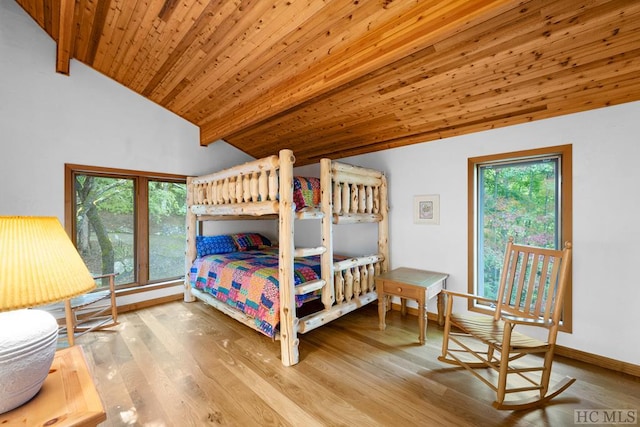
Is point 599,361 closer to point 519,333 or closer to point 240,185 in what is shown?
point 519,333

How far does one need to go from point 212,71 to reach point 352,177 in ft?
6.28

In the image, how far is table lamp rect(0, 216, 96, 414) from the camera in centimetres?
84

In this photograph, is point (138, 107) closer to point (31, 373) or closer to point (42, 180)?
point (42, 180)

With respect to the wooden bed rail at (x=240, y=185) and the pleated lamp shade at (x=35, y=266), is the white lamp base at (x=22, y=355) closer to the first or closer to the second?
the pleated lamp shade at (x=35, y=266)

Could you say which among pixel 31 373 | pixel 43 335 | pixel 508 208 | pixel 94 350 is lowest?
pixel 94 350

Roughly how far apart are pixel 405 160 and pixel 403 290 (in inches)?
64.8

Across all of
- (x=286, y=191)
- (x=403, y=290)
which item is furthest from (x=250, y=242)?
(x=403, y=290)

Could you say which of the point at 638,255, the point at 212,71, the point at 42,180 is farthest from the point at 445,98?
the point at 42,180

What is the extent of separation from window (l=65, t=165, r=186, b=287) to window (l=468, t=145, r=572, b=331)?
4.04 meters

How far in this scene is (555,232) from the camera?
8.25 feet

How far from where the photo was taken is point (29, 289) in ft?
2.75

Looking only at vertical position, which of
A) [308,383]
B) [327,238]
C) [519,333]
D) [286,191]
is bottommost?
[308,383]

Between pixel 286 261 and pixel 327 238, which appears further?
pixel 327 238

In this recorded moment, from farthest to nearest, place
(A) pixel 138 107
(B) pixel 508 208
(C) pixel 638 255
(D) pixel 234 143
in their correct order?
(D) pixel 234 143 < (A) pixel 138 107 < (B) pixel 508 208 < (C) pixel 638 255
